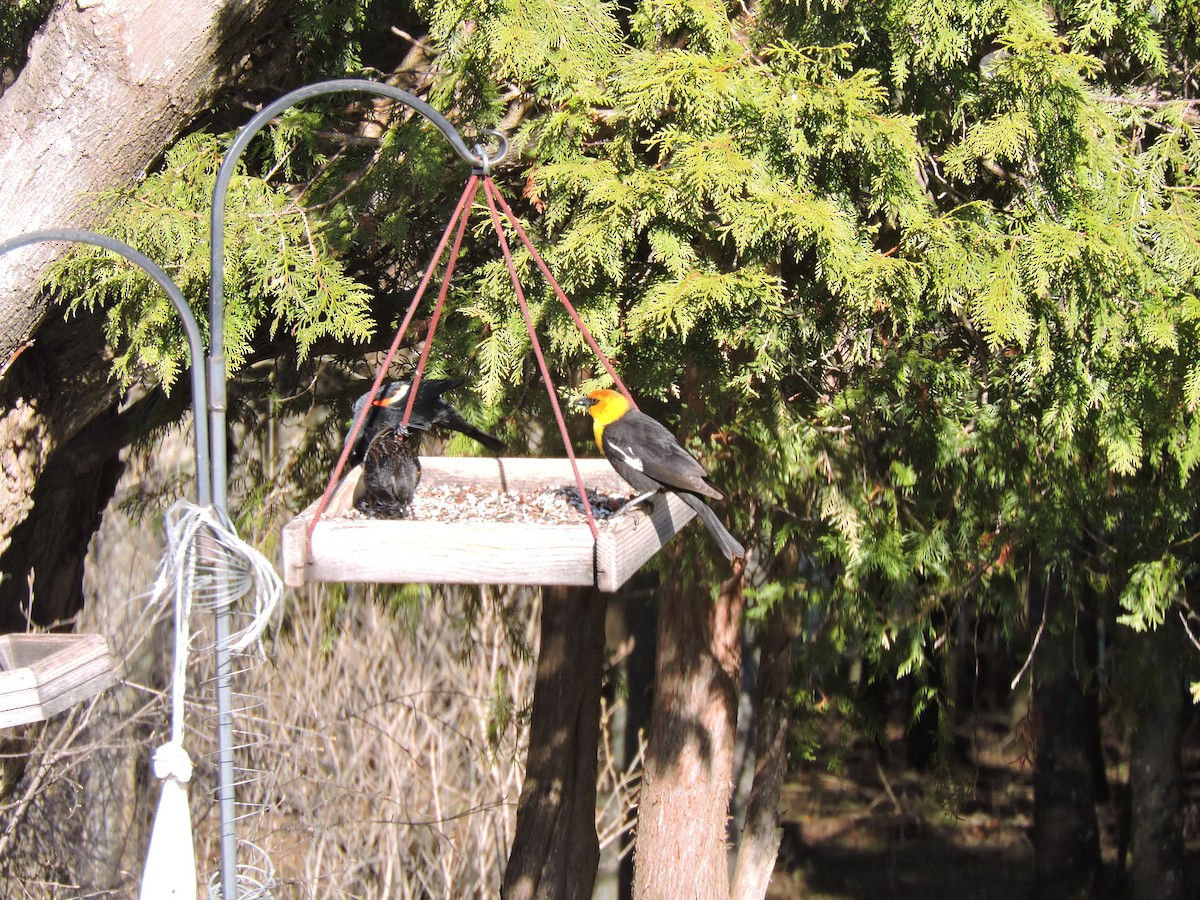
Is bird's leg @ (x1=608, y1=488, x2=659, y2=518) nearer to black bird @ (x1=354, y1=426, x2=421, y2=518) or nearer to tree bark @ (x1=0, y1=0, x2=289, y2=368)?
black bird @ (x1=354, y1=426, x2=421, y2=518)

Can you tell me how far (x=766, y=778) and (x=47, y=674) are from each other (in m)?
3.96

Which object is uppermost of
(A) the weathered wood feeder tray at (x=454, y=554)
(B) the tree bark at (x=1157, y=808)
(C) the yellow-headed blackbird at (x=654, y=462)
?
(C) the yellow-headed blackbird at (x=654, y=462)

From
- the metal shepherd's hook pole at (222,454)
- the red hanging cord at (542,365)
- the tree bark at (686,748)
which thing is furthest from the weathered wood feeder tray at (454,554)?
the tree bark at (686,748)

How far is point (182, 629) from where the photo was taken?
6.52 feet

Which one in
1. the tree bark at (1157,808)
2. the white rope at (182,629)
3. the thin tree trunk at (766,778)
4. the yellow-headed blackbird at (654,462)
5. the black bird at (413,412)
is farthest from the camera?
the tree bark at (1157,808)

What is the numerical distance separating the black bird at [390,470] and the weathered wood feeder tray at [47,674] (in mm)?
737

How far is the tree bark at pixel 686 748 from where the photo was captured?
490cm

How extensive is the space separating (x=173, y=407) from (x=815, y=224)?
2.70 m

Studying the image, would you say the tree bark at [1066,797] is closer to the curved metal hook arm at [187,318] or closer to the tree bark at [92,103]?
the tree bark at [92,103]

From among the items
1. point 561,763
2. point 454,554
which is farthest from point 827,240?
point 561,763

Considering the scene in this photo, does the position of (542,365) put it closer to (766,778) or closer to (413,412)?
(413,412)

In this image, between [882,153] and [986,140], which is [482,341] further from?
[986,140]

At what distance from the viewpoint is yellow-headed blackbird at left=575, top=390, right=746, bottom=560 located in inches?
112

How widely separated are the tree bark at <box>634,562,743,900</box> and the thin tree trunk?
0.54 metres
